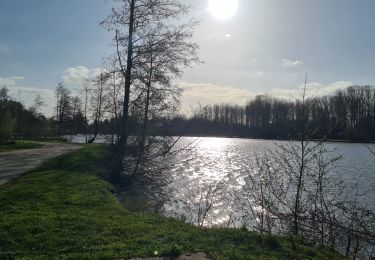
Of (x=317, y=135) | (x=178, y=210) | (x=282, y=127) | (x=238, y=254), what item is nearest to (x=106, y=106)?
(x=178, y=210)

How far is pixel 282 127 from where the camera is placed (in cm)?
1209

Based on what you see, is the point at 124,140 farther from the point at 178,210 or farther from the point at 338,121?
the point at 338,121

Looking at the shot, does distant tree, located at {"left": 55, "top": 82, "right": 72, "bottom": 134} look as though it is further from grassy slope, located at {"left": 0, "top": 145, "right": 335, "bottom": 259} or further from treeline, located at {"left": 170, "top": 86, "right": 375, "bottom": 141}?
grassy slope, located at {"left": 0, "top": 145, "right": 335, "bottom": 259}

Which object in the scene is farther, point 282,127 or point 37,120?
point 37,120

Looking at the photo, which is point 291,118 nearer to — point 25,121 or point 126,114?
point 126,114

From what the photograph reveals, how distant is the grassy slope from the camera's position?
274 inches

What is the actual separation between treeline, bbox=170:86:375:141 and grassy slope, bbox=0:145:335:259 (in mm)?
3325

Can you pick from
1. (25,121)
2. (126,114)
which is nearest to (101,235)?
(126,114)

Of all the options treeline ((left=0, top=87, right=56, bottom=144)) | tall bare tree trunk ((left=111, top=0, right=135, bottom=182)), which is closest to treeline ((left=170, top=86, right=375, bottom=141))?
tall bare tree trunk ((left=111, top=0, right=135, bottom=182))

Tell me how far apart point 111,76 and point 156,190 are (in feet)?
20.2

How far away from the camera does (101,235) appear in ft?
25.7

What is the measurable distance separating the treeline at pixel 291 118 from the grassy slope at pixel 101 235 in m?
3.32

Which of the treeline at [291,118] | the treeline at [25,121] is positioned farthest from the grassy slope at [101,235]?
the treeline at [25,121]

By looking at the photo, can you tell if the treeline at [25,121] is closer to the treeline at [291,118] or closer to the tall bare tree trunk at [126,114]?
the treeline at [291,118]
